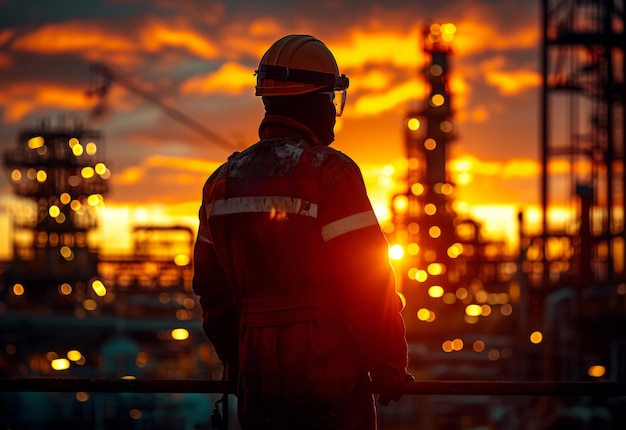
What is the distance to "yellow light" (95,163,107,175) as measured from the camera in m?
64.9

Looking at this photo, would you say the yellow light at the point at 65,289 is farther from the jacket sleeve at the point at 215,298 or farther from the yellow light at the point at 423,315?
the jacket sleeve at the point at 215,298

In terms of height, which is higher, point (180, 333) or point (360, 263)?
point (360, 263)

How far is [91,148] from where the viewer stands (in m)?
65.2

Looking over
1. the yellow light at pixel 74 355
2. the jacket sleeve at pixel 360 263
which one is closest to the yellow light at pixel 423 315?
the yellow light at pixel 74 355

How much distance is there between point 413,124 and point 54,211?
26.6m

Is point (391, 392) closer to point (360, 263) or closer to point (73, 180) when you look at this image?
point (360, 263)

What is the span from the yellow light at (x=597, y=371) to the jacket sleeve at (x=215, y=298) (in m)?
32.6

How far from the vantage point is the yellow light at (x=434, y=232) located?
Answer: 47406 mm

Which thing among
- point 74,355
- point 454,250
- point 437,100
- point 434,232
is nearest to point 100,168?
point 74,355

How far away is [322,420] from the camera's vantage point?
3188 millimetres

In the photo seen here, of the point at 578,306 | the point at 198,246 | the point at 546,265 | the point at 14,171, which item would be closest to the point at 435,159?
the point at 546,265

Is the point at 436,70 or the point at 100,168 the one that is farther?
the point at 100,168

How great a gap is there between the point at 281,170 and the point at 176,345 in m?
63.3

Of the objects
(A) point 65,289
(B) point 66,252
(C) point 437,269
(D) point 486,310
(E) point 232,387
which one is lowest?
(D) point 486,310
